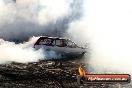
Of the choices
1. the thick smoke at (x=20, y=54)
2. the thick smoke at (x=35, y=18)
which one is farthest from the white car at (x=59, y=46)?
the thick smoke at (x=35, y=18)

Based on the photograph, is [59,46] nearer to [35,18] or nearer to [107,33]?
[107,33]

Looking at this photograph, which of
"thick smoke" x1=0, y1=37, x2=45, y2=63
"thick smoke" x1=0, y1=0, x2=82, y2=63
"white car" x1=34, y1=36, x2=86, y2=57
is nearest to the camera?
"thick smoke" x1=0, y1=37, x2=45, y2=63

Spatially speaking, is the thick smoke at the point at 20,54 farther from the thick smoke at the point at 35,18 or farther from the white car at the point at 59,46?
the thick smoke at the point at 35,18

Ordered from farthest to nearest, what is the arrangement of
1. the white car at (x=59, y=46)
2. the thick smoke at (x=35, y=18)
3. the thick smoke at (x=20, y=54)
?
the thick smoke at (x=35, y=18), the white car at (x=59, y=46), the thick smoke at (x=20, y=54)

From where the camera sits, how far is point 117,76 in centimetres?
875

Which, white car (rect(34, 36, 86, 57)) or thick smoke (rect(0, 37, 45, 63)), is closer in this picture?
thick smoke (rect(0, 37, 45, 63))

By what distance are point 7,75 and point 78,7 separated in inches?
1094

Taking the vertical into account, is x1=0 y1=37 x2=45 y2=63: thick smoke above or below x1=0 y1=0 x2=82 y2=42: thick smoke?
below

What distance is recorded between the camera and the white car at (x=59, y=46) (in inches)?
962

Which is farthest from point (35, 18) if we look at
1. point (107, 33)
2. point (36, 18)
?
point (107, 33)

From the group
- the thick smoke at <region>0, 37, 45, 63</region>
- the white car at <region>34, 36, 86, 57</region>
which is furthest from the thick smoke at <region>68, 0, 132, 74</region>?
the thick smoke at <region>0, 37, 45, 63</region>

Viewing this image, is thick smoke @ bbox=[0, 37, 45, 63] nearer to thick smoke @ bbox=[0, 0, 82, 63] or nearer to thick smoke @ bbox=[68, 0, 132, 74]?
thick smoke @ bbox=[68, 0, 132, 74]

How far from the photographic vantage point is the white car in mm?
24438

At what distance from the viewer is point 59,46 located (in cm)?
2509
